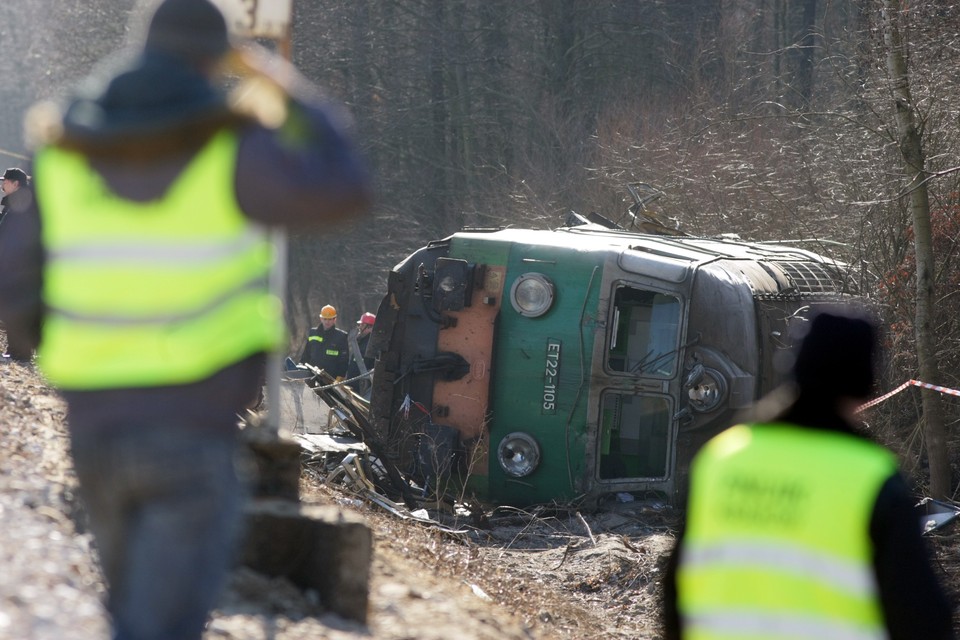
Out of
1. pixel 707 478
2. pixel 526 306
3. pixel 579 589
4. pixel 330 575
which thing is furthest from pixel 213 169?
pixel 526 306

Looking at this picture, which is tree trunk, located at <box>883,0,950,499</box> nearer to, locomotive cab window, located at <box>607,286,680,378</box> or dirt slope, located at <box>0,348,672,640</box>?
locomotive cab window, located at <box>607,286,680,378</box>

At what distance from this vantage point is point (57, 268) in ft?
9.21

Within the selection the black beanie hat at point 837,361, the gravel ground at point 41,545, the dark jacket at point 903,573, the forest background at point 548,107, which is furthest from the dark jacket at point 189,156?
the forest background at point 548,107

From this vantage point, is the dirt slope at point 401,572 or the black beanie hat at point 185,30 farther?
the dirt slope at point 401,572

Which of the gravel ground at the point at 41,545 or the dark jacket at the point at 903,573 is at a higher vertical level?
the dark jacket at the point at 903,573

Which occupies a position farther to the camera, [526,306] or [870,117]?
[870,117]

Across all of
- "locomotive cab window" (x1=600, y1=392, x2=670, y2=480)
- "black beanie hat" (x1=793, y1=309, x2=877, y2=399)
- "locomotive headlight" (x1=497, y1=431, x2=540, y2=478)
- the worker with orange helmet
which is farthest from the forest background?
"black beanie hat" (x1=793, y1=309, x2=877, y2=399)

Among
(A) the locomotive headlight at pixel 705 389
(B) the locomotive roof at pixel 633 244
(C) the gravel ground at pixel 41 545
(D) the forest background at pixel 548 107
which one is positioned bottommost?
(C) the gravel ground at pixel 41 545

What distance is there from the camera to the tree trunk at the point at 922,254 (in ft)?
34.1

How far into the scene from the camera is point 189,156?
2729 millimetres

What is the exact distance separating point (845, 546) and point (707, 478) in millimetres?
314

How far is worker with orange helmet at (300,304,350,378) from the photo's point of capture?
58.0 ft

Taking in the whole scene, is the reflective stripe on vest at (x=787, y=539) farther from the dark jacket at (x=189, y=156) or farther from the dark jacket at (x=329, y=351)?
the dark jacket at (x=329, y=351)

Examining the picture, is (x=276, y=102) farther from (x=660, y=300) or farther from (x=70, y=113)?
(x=660, y=300)
